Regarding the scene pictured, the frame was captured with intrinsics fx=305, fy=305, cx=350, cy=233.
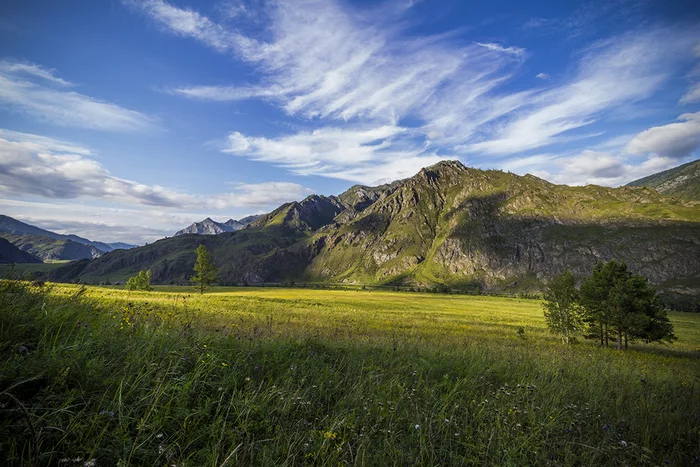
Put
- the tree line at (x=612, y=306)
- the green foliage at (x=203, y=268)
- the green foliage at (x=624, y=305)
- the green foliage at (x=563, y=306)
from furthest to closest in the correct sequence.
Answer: the green foliage at (x=203, y=268) < the green foliage at (x=563, y=306) < the tree line at (x=612, y=306) < the green foliage at (x=624, y=305)

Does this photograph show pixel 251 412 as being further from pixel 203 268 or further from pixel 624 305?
pixel 203 268

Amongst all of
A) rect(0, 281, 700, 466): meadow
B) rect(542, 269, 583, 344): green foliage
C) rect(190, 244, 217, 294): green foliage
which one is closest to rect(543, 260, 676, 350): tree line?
rect(542, 269, 583, 344): green foliage

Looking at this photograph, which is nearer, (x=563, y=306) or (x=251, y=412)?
(x=251, y=412)

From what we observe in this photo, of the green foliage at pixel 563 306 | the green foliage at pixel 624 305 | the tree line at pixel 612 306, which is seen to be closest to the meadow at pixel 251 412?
the green foliage at pixel 563 306

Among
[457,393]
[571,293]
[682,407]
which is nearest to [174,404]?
[457,393]

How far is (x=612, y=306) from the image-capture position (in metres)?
29.2

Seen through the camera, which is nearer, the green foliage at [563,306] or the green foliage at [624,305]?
the green foliage at [624,305]

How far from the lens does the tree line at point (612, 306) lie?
92.6ft

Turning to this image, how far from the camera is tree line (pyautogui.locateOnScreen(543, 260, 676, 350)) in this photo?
2822 cm

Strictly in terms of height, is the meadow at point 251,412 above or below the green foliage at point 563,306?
above

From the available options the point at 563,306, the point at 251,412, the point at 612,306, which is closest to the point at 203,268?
the point at 563,306

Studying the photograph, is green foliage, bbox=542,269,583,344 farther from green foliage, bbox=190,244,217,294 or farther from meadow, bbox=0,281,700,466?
green foliage, bbox=190,244,217,294

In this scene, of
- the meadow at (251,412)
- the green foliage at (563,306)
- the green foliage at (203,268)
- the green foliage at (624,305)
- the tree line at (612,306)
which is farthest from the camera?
the green foliage at (203,268)

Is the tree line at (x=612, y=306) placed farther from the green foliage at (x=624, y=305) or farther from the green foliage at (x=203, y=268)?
the green foliage at (x=203, y=268)
